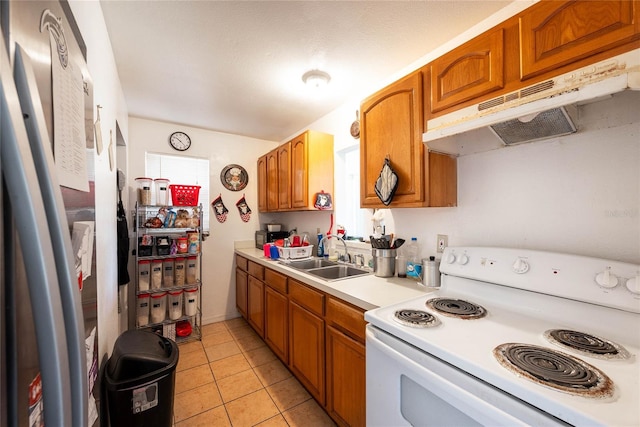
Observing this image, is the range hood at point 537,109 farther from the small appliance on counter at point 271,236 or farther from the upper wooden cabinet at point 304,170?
the small appliance on counter at point 271,236

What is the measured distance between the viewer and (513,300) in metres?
1.18

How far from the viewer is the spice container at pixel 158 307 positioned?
2.58 meters

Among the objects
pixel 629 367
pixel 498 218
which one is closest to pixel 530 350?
pixel 629 367

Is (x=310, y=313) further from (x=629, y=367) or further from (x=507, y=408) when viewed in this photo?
(x=629, y=367)

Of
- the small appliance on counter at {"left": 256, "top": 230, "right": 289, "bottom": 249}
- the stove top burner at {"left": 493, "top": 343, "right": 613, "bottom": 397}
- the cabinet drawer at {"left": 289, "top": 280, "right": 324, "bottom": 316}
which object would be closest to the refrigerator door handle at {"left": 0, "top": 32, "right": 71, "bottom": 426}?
the stove top burner at {"left": 493, "top": 343, "right": 613, "bottom": 397}

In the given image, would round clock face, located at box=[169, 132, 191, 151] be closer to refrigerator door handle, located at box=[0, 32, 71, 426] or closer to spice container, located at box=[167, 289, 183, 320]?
spice container, located at box=[167, 289, 183, 320]

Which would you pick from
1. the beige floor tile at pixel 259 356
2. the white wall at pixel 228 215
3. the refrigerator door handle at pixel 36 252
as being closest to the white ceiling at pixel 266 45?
the white wall at pixel 228 215

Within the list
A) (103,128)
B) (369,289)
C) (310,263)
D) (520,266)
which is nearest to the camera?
(520,266)

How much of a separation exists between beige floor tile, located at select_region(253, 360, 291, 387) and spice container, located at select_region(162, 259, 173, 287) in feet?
4.19

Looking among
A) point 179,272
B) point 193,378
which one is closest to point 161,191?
point 179,272

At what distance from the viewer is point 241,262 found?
10.5 feet

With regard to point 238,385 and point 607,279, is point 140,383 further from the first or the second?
point 607,279

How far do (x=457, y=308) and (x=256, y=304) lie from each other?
205cm

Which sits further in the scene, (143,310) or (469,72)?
(143,310)
